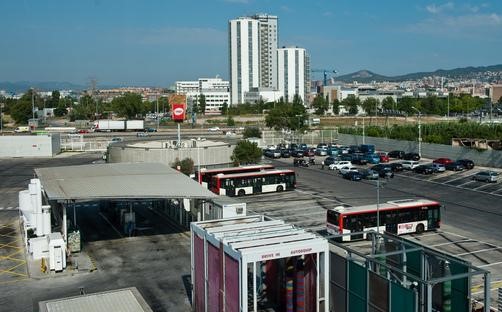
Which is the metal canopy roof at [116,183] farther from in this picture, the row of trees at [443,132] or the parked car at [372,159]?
the row of trees at [443,132]

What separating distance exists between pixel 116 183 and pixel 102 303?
11530 mm

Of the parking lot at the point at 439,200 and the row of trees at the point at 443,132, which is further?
the row of trees at the point at 443,132

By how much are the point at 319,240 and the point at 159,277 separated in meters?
9.31

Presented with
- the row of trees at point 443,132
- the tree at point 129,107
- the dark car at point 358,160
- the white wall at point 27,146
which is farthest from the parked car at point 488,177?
the tree at point 129,107

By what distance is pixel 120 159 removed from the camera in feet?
165

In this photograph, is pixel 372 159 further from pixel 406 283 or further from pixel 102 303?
pixel 406 283

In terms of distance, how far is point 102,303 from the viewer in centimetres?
1934

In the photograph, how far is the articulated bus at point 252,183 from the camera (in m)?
42.6

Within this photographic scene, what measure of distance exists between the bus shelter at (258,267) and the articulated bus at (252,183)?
900 inches

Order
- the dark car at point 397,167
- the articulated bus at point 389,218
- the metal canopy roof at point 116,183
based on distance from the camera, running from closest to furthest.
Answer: the metal canopy roof at point 116,183
the articulated bus at point 389,218
the dark car at point 397,167

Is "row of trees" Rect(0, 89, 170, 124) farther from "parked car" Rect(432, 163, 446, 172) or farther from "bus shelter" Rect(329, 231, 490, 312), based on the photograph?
"bus shelter" Rect(329, 231, 490, 312)

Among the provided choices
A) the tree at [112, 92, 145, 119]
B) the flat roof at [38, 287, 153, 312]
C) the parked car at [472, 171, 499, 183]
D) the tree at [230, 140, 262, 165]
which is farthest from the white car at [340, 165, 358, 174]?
the tree at [112, 92, 145, 119]

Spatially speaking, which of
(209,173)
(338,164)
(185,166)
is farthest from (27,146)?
(338,164)

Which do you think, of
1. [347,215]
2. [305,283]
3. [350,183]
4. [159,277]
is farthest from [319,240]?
[350,183]
